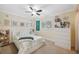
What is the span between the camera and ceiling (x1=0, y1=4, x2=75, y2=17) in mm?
2180

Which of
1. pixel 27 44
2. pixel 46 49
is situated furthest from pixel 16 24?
pixel 46 49

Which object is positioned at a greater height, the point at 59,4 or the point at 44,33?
the point at 59,4

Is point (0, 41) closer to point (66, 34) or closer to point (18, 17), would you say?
point (18, 17)

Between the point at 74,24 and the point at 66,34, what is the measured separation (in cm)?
21

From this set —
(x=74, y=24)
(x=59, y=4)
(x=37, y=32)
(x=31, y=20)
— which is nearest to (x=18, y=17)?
(x=31, y=20)

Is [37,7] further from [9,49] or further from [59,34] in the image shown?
[9,49]

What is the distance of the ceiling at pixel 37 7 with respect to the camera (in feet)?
7.15

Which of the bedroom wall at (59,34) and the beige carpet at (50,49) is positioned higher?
the bedroom wall at (59,34)

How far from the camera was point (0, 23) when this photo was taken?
2174 millimetres

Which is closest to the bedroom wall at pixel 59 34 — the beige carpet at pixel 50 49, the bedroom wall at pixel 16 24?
the beige carpet at pixel 50 49

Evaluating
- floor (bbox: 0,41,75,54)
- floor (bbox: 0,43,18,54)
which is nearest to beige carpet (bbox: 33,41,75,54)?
floor (bbox: 0,41,75,54)

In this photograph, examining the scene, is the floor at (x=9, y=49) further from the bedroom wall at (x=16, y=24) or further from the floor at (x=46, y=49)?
the bedroom wall at (x=16, y=24)

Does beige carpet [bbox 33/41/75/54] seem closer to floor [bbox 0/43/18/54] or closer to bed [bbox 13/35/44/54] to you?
bed [bbox 13/35/44/54]

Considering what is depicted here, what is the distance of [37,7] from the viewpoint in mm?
2182
